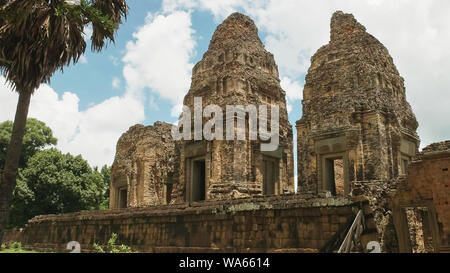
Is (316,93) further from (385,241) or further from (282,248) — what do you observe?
(282,248)

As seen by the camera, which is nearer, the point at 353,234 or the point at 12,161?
the point at 353,234

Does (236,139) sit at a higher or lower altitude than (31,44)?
lower

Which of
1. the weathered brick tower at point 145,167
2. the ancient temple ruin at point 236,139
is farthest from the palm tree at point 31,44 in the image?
the weathered brick tower at point 145,167

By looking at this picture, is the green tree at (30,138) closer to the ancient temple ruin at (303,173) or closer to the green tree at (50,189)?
the green tree at (50,189)

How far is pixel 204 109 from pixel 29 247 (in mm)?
10588

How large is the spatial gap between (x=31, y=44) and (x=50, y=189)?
645 inches

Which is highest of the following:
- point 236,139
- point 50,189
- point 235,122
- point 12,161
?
point 235,122

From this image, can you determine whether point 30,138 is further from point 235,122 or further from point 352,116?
point 352,116

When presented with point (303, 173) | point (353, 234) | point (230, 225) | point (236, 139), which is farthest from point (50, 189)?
point (353, 234)

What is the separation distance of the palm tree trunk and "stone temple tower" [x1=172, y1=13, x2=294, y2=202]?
20.8 ft

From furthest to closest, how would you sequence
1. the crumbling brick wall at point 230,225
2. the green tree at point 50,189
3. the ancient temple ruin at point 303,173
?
the green tree at point 50,189 → the ancient temple ruin at point 303,173 → the crumbling brick wall at point 230,225

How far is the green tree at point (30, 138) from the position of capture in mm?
27797

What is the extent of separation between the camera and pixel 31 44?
1066 cm
